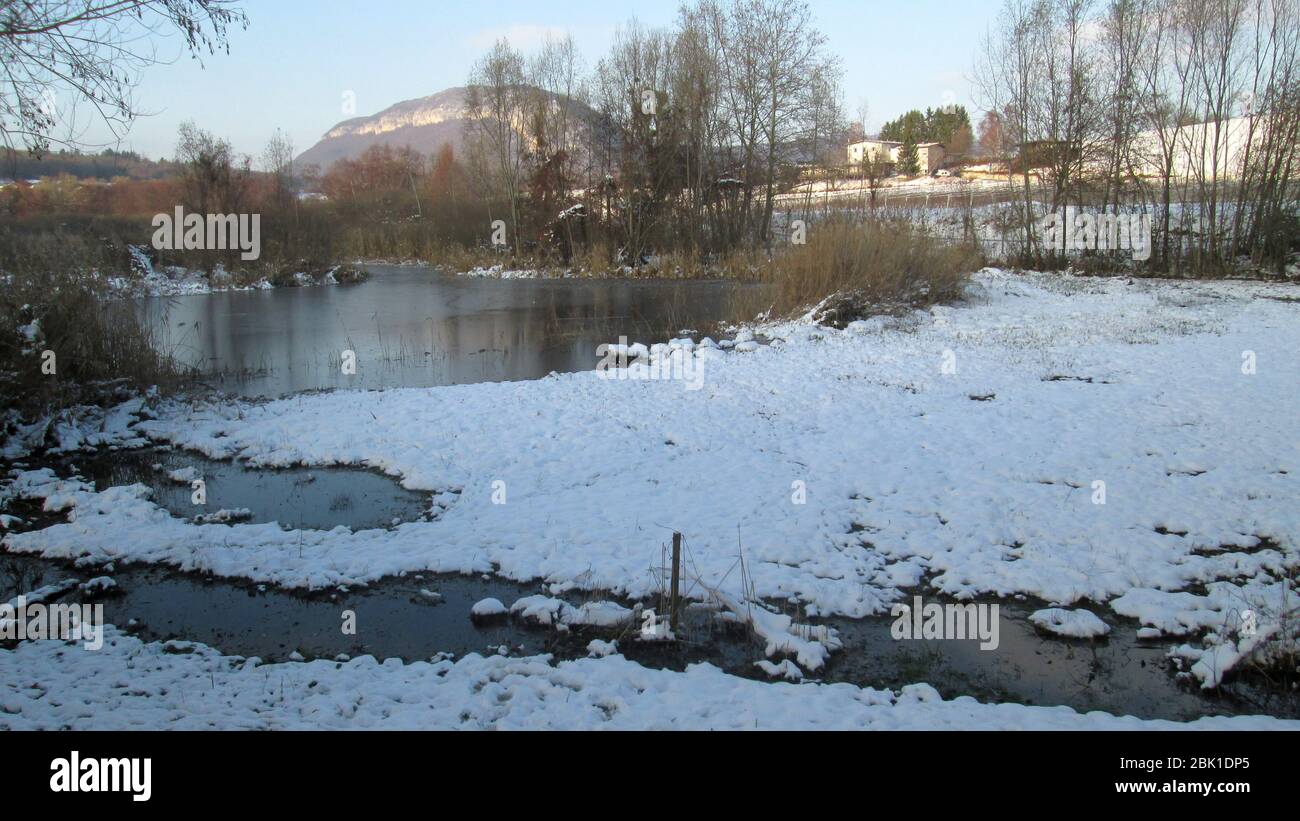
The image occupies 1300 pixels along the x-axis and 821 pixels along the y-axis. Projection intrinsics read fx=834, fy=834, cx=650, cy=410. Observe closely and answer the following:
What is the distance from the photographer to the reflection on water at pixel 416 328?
637 inches

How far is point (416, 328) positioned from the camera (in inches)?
864

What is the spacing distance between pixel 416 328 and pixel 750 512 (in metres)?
15.8

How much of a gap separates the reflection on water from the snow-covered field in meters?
2.66

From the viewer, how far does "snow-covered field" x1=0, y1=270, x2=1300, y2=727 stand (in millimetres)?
4871

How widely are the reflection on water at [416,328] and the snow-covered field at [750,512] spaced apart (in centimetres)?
266

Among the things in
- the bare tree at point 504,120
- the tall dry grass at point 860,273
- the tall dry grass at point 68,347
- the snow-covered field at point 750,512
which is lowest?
the snow-covered field at point 750,512

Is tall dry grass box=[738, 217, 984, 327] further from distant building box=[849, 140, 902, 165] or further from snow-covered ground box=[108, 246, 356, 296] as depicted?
distant building box=[849, 140, 902, 165]

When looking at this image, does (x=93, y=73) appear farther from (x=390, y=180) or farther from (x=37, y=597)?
(x=390, y=180)

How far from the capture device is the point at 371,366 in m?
16.8

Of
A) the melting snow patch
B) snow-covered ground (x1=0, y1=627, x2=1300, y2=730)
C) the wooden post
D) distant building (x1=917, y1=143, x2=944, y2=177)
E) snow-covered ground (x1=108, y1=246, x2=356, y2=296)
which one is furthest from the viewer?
distant building (x1=917, y1=143, x2=944, y2=177)

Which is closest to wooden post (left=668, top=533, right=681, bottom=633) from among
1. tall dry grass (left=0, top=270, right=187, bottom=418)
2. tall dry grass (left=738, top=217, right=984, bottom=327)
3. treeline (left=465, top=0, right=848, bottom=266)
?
tall dry grass (left=0, top=270, right=187, bottom=418)

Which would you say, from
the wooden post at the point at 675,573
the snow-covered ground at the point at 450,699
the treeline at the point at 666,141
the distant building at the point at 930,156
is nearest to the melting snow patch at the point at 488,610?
the snow-covered ground at the point at 450,699

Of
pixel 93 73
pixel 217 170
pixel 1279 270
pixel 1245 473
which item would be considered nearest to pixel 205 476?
pixel 93 73

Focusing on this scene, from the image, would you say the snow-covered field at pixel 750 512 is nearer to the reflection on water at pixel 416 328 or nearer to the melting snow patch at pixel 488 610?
the melting snow patch at pixel 488 610
